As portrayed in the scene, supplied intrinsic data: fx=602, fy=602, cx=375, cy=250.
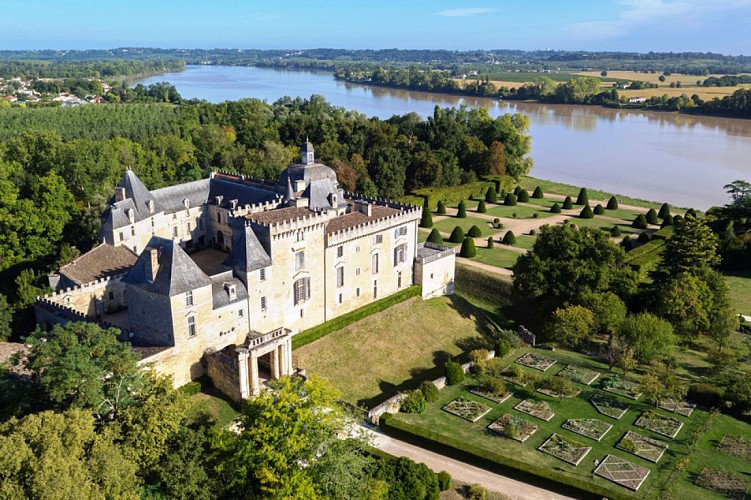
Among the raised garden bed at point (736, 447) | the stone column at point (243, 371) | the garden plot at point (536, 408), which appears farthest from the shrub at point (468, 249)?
the stone column at point (243, 371)

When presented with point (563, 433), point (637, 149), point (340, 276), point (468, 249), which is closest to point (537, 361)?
point (563, 433)

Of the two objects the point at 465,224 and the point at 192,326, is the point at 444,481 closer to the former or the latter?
the point at 192,326

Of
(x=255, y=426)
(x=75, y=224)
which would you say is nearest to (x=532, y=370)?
(x=255, y=426)

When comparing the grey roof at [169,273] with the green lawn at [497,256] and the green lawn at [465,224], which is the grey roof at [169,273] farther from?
the green lawn at [465,224]

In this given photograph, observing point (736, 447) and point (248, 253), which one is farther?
point (248, 253)

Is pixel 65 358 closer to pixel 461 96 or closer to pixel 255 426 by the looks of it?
pixel 255 426

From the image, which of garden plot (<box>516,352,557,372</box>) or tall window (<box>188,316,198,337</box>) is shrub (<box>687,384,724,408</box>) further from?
tall window (<box>188,316,198,337</box>)

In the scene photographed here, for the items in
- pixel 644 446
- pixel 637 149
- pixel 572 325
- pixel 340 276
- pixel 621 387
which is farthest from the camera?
pixel 637 149
